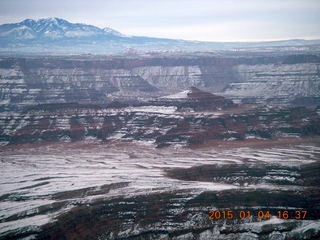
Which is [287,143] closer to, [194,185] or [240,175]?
[240,175]

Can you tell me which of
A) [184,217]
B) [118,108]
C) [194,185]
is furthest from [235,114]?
[184,217]

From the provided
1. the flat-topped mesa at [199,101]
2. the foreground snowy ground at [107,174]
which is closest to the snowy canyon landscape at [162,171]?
the foreground snowy ground at [107,174]

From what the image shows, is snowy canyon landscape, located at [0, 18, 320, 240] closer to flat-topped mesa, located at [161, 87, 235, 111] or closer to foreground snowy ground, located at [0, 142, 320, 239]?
foreground snowy ground, located at [0, 142, 320, 239]

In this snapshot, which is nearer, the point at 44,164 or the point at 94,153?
the point at 44,164

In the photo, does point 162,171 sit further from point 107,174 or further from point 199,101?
point 199,101

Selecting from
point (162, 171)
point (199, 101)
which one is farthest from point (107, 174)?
point (199, 101)

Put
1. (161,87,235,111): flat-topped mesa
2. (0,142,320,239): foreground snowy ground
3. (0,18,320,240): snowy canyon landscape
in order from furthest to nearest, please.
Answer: (161,87,235,111): flat-topped mesa, (0,142,320,239): foreground snowy ground, (0,18,320,240): snowy canyon landscape

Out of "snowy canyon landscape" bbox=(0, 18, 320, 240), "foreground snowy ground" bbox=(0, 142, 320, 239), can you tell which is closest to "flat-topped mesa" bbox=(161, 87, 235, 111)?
"snowy canyon landscape" bbox=(0, 18, 320, 240)
